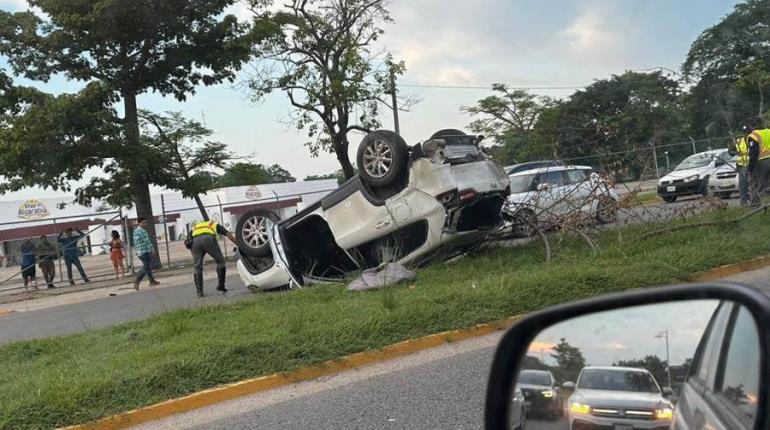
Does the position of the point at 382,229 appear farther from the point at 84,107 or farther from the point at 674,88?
the point at 674,88

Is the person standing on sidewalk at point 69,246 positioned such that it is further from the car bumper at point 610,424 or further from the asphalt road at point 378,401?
the car bumper at point 610,424

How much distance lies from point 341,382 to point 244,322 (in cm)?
223

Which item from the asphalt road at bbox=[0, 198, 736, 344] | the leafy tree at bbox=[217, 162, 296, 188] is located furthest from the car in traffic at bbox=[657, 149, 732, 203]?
the leafy tree at bbox=[217, 162, 296, 188]

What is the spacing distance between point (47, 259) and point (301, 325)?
14813mm

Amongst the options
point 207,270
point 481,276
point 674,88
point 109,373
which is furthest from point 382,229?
point 674,88

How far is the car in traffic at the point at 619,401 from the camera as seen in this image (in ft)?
5.49

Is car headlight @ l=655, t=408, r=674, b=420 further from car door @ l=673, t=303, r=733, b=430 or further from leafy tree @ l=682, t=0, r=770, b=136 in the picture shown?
leafy tree @ l=682, t=0, r=770, b=136

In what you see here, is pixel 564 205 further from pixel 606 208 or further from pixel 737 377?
pixel 737 377

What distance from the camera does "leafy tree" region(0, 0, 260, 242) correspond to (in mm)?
20469

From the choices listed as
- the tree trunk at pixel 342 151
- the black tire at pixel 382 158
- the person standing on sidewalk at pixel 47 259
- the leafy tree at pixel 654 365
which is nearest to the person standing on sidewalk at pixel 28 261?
the person standing on sidewalk at pixel 47 259

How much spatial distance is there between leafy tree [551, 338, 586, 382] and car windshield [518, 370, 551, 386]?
0.09ft

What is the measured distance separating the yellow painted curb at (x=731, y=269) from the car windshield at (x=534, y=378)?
265 inches

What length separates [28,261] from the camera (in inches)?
741

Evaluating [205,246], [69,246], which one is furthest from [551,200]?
[69,246]
